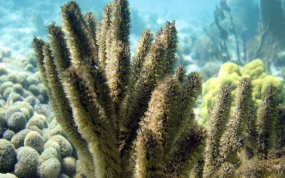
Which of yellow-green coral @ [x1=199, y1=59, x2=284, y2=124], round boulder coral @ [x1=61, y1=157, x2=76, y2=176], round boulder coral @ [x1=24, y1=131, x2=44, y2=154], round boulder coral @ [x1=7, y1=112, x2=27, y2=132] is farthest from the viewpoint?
yellow-green coral @ [x1=199, y1=59, x2=284, y2=124]

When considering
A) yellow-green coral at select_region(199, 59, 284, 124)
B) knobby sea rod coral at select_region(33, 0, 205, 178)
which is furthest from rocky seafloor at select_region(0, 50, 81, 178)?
yellow-green coral at select_region(199, 59, 284, 124)

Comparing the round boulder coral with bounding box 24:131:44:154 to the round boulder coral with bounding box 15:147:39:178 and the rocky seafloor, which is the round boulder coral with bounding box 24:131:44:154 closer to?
the rocky seafloor

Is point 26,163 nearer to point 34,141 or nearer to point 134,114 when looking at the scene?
point 34,141

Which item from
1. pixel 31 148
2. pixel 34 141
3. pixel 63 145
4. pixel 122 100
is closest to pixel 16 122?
pixel 34 141

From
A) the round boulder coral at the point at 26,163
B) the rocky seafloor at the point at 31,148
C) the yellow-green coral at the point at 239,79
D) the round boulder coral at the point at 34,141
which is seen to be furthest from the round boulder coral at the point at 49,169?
the yellow-green coral at the point at 239,79

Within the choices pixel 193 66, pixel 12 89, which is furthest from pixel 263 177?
pixel 193 66

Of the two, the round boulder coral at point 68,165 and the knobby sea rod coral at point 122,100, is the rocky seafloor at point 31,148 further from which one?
the knobby sea rod coral at point 122,100

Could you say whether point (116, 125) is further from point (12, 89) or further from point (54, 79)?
point (12, 89)
